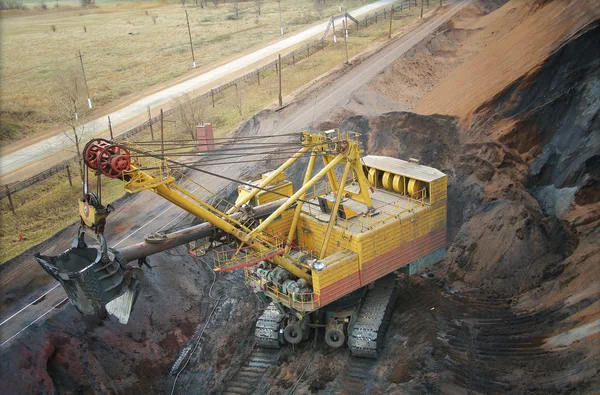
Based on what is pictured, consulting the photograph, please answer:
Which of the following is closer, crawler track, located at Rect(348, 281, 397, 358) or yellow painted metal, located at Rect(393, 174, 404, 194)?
crawler track, located at Rect(348, 281, 397, 358)

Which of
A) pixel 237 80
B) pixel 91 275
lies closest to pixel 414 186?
pixel 91 275

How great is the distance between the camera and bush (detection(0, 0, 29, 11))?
156ft

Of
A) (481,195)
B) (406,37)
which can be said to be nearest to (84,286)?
(481,195)

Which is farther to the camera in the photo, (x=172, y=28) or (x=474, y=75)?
(x=172, y=28)

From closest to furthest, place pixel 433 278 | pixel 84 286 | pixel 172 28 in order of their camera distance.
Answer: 1. pixel 84 286
2. pixel 433 278
3. pixel 172 28

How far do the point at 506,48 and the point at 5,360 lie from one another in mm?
26770

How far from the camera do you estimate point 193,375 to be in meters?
20.1

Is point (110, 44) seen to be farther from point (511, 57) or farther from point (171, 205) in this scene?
point (511, 57)

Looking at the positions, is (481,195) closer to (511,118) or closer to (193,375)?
(511,118)

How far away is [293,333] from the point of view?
20469 millimetres

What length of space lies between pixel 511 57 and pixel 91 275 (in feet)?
73.6

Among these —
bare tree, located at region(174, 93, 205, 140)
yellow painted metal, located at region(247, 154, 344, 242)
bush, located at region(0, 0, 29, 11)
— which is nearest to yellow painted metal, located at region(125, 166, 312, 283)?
yellow painted metal, located at region(247, 154, 344, 242)

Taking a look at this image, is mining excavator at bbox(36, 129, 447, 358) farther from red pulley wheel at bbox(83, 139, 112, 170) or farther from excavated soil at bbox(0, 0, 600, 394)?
excavated soil at bbox(0, 0, 600, 394)

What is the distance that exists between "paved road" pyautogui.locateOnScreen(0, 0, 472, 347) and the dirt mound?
751 cm
